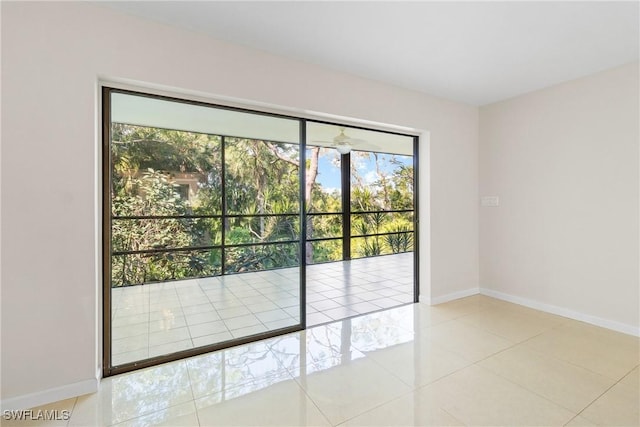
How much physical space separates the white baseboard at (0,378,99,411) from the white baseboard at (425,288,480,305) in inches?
129

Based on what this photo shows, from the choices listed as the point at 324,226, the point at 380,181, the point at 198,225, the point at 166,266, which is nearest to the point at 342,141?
the point at 324,226

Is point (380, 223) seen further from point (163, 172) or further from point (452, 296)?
point (163, 172)

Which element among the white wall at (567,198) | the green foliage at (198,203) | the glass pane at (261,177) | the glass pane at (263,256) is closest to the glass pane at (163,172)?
the green foliage at (198,203)

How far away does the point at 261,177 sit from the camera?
3.06 metres

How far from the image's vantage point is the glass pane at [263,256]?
10.1ft

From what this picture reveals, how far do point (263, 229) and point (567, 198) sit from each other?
3.23 meters

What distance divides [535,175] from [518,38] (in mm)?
1729

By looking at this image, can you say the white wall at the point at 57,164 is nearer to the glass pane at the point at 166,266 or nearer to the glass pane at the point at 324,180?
the glass pane at the point at 166,266

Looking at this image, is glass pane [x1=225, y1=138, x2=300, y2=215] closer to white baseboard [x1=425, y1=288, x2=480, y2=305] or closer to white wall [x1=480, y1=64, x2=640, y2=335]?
white baseboard [x1=425, y1=288, x2=480, y2=305]

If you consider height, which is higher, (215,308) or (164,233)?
(164,233)

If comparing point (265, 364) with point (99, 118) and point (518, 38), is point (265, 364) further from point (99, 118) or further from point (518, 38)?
point (518, 38)

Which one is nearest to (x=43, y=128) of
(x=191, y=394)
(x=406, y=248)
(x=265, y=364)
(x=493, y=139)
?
(x=191, y=394)

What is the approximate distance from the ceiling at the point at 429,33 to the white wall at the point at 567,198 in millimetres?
379

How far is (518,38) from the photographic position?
7.65 feet
